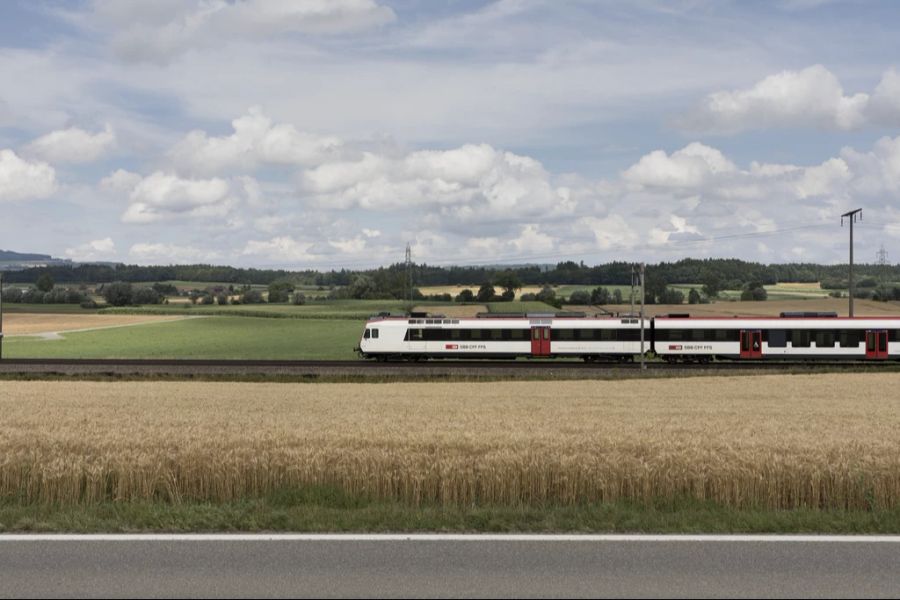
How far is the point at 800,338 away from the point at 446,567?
50.0 metres

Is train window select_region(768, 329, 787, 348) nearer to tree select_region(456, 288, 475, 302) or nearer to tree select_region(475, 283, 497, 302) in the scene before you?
tree select_region(475, 283, 497, 302)

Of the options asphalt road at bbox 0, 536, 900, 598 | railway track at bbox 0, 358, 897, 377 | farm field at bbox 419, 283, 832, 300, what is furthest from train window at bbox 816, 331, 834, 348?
farm field at bbox 419, 283, 832, 300

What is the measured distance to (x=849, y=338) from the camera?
174 ft

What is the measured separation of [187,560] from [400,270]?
14137 cm

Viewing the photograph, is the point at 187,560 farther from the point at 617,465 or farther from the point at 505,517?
the point at 617,465

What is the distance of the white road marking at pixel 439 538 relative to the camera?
9602 millimetres

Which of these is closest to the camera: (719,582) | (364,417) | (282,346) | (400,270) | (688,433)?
(719,582)

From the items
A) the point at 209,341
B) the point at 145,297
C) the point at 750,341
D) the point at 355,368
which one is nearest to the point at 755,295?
the point at 750,341

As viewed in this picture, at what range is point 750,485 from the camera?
456 inches

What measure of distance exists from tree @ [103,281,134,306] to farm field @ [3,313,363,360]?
26.5 m

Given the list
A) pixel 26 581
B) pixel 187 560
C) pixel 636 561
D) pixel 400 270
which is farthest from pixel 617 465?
pixel 400 270

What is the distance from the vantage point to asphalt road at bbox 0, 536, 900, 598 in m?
8.00

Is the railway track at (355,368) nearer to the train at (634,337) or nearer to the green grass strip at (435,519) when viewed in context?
Answer: the train at (634,337)

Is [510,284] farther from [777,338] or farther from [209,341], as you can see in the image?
[777,338]
